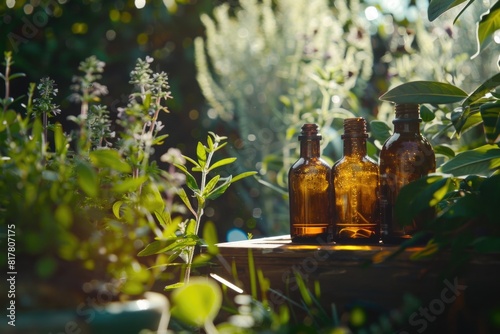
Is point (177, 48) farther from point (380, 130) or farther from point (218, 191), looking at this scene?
point (218, 191)

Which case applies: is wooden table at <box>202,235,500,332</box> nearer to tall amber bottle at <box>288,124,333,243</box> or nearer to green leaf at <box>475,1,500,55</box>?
tall amber bottle at <box>288,124,333,243</box>

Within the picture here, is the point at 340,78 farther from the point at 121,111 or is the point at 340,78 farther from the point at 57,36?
the point at 57,36

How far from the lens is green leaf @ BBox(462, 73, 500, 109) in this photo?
0.85 m

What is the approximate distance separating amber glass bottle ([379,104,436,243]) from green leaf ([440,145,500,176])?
14 cm

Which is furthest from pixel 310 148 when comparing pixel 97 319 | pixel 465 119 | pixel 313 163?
pixel 97 319

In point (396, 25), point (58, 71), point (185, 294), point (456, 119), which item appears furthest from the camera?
point (396, 25)

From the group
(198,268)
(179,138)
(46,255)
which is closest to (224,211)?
(179,138)

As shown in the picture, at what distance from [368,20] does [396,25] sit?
0.16 metres

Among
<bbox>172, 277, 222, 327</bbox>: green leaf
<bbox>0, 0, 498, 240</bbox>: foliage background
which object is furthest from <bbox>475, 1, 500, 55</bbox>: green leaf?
<bbox>0, 0, 498, 240</bbox>: foliage background

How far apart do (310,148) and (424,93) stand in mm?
238

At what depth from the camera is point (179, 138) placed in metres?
2.39

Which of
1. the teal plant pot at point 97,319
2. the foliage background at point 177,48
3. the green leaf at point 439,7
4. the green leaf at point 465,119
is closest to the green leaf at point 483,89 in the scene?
Answer: the green leaf at point 465,119

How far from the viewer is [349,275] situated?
851mm

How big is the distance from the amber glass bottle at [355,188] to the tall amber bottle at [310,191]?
2 cm
